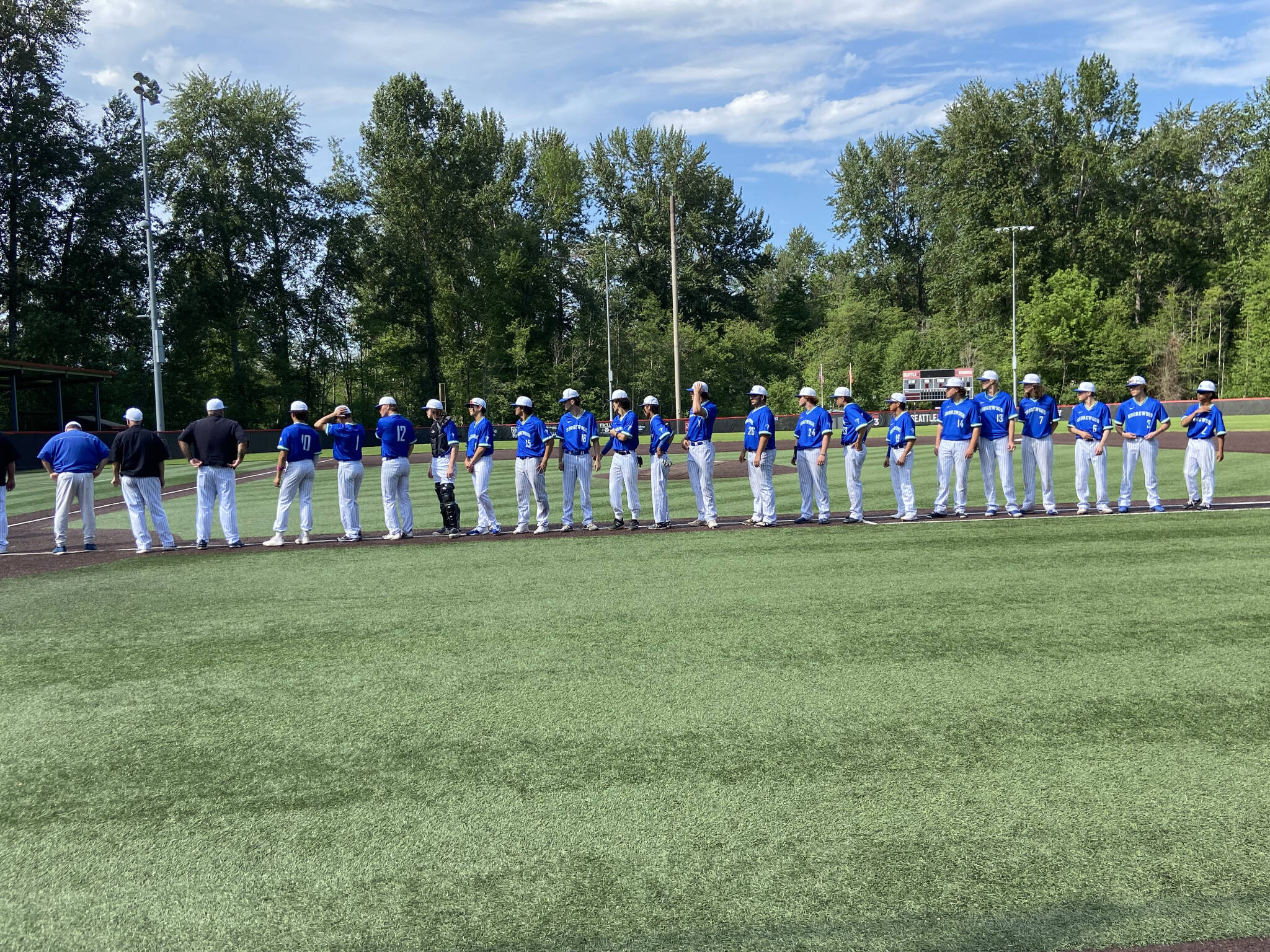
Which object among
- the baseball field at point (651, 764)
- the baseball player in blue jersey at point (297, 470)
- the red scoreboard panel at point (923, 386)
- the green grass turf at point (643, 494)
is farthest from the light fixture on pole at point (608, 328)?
the baseball field at point (651, 764)

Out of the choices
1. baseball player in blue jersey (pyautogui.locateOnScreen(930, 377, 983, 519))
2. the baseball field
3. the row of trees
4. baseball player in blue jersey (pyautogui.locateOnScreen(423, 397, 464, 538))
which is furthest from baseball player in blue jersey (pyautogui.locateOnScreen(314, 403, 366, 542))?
the row of trees

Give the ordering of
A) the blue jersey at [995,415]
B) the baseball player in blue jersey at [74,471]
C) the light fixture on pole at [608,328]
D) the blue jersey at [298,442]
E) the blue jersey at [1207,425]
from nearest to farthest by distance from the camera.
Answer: the baseball player in blue jersey at [74,471] < the blue jersey at [298,442] < the blue jersey at [1207,425] < the blue jersey at [995,415] < the light fixture on pole at [608,328]

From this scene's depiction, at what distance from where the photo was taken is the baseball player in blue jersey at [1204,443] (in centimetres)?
1360

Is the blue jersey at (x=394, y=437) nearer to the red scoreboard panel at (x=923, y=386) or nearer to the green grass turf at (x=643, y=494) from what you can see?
the green grass turf at (x=643, y=494)

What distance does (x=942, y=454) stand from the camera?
1395cm

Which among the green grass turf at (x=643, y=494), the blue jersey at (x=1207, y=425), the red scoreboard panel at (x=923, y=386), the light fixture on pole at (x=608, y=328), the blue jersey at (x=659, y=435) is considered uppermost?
the light fixture on pole at (x=608, y=328)

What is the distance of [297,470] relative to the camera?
1312cm

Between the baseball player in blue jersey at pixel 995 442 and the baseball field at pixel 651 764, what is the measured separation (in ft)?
14.5

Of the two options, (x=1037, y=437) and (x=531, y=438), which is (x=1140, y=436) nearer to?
(x=1037, y=437)

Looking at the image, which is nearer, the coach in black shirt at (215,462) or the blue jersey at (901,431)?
the coach in black shirt at (215,462)

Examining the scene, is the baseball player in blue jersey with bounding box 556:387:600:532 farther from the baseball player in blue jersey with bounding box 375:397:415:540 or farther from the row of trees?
the row of trees

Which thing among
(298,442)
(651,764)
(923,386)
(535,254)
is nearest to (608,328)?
(535,254)

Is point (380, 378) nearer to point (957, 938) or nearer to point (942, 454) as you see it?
point (942, 454)

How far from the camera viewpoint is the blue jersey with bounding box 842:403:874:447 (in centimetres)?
1372
